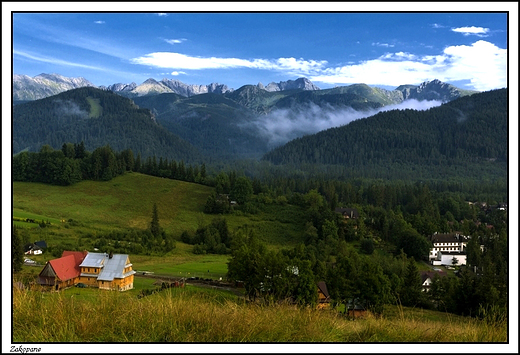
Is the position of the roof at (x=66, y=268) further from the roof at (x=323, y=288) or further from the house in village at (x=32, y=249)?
the house in village at (x=32, y=249)

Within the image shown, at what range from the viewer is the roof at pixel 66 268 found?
2116cm

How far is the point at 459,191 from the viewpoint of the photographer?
128500 mm

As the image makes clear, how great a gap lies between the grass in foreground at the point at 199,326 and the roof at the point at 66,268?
53.0 feet

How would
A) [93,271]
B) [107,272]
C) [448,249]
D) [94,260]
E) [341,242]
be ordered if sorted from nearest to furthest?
[107,272]
[93,271]
[94,260]
[341,242]
[448,249]

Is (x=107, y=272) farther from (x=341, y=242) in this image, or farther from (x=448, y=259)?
(x=448, y=259)

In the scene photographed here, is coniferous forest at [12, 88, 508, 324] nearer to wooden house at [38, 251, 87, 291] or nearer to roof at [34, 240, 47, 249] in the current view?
roof at [34, 240, 47, 249]

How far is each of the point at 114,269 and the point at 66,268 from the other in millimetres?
3817

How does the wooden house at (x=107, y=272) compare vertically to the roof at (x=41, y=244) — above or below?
above

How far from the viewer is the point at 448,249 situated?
6575cm

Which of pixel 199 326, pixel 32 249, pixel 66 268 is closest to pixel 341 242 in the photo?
pixel 32 249

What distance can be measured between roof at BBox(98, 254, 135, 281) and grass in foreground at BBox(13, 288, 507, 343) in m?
13.4

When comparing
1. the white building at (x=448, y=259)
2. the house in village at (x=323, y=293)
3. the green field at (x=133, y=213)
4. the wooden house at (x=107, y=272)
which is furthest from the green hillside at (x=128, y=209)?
the house in village at (x=323, y=293)

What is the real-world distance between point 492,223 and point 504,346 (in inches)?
3528

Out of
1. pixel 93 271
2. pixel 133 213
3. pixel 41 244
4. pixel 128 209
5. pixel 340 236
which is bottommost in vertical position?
pixel 340 236
